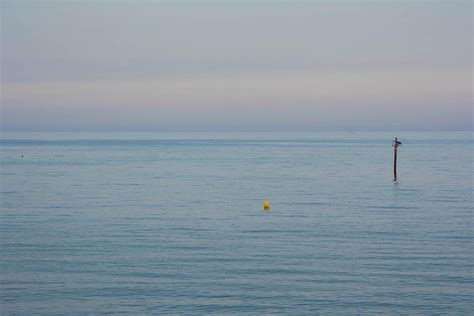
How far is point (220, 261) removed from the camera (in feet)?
102

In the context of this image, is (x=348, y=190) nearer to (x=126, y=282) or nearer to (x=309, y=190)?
(x=309, y=190)

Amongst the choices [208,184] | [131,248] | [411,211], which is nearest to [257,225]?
[131,248]

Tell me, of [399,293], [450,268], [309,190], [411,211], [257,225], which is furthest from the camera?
[309,190]

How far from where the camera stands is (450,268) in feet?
97.7

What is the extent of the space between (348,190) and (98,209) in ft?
89.1

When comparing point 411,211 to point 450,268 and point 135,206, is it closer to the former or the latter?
point 450,268

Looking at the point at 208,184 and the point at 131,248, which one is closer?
the point at 131,248

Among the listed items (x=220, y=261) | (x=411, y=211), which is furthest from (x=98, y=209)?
(x=411, y=211)

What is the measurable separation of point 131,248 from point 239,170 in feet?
195

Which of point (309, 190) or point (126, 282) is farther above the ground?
point (309, 190)

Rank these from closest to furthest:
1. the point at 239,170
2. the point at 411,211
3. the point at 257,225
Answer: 1. the point at 257,225
2. the point at 411,211
3. the point at 239,170

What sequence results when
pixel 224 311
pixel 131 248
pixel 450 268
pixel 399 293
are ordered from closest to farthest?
1. pixel 224 311
2. pixel 399 293
3. pixel 450 268
4. pixel 131 248

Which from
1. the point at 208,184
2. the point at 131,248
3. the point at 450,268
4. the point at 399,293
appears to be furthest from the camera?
the point at 208,184

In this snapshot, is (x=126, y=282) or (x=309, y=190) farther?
(x=309, y=190)
